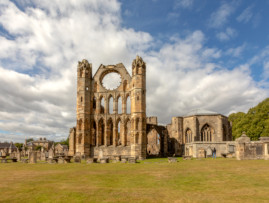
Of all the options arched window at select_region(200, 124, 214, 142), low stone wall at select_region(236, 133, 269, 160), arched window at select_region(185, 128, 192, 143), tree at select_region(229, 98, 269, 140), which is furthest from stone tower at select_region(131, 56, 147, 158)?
tree at select_region(229, 98, 269, 140)

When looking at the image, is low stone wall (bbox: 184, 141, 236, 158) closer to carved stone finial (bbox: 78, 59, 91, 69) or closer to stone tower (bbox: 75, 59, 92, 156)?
stone tower (bbox: 75, 59, 92, 156)

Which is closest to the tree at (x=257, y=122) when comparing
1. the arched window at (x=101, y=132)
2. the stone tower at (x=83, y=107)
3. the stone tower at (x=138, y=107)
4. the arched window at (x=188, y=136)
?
the arched window at (x=188, y=136)

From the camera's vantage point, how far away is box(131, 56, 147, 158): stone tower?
30.8 meters

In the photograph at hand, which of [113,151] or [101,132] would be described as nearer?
[113,151]

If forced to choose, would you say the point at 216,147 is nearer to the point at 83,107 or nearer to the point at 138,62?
the point at 138,62

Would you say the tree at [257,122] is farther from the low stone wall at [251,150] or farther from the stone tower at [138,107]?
the stone tower at [138,107]

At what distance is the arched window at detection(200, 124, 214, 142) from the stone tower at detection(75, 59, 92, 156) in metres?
19.0

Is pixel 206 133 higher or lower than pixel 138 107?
lower

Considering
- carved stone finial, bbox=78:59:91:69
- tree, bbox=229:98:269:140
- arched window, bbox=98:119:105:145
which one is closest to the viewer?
arched window, bbox=98:119:105:145

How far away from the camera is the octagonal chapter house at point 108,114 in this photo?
31.6 m

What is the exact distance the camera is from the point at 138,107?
104ft

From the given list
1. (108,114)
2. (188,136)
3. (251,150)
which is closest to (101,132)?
(108,114)

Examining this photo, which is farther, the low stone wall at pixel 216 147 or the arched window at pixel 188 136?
the arched window at pixel 188 136

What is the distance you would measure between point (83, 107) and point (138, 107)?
8259 mm
